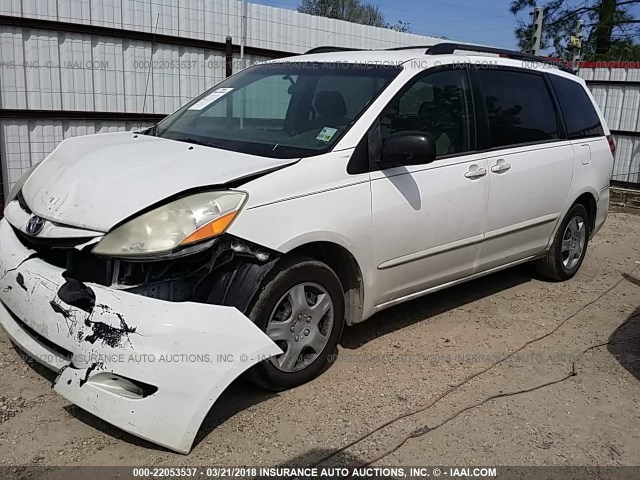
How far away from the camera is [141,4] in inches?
303

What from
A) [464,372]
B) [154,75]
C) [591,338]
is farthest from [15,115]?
[591,338]

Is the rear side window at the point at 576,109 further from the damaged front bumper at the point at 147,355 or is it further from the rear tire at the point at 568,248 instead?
the damaged front bumper at the point at 147,355

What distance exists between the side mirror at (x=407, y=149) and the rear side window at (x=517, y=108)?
3.50 ft

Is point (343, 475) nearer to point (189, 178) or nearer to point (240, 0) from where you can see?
point (189, 178)

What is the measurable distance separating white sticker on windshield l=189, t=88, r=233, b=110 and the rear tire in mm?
3008

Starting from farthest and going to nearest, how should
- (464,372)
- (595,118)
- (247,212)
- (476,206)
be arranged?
(595,118) < (476,206) < (464,372) < (247,212)

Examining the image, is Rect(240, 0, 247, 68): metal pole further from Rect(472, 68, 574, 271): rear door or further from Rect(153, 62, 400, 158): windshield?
Rect(472, 68, 574, 271): rear door

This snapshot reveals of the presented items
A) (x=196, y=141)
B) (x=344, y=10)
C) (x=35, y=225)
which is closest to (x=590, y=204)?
(x=196, y=141)

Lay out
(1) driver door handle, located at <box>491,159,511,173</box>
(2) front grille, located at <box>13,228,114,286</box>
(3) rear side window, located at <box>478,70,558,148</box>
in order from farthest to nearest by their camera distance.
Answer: (3) rear side window, located at <box>478,70,558,148</box>
(1) driver door handle, located at <box>491,159,511,173</box>
(2) front grille, located at <box>13,228,114,286</box>

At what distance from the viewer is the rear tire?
548 cm

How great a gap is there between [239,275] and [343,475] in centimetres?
104

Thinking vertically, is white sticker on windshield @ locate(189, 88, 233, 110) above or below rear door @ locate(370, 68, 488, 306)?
above

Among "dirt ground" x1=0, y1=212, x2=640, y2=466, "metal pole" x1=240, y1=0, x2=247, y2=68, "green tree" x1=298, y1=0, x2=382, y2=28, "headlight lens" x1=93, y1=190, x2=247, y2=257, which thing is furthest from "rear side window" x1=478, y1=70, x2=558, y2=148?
"green tree" x1=298, y1=0, x2=382, y2=28

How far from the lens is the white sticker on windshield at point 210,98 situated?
4.48 m
